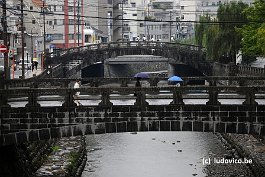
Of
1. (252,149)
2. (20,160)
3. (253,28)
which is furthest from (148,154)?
(253,28)

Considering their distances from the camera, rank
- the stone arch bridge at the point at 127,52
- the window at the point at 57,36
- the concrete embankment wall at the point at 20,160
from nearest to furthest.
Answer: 1. the concrete embankment wall at the point at 20,160
2. the stone arch bridge at the point at 127,52
3. the window at the point at 57,36

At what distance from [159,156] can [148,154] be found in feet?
3.81

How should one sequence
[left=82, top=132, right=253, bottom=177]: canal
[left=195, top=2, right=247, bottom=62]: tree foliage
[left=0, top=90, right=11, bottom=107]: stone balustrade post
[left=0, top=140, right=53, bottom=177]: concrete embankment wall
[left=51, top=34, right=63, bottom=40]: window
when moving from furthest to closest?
[left=51, top=34, right=63, bottom=40]: window, [left=195, top=2, right=247, bottom=62]: tree foliage, [left=82, top=132, right=253, bottom=177]: canal, [left=0, top=140, right=53, bottom=177]: concrete embankment wall, [left=0, top=90, right=11, bottom=107]: stone balustrade post

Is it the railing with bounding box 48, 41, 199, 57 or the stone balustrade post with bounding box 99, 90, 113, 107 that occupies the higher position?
the railing with bounding box 48, 41, 199, 57

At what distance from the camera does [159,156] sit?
4356 centimetres

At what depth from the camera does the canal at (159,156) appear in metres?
38.1

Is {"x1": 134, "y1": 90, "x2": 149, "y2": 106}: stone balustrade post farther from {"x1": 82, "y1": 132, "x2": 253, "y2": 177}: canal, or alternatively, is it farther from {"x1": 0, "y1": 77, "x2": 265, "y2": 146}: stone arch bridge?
{"x1": 82, "y1": 132, "x2": 253, "y2": 177}: canal

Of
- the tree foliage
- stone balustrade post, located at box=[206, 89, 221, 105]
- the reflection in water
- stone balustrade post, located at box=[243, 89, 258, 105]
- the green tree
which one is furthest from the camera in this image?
the tree foliage

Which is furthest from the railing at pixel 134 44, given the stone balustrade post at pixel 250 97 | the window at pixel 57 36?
the stone balustrade post at pixel 250 97

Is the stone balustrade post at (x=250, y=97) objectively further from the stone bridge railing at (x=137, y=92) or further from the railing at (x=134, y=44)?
the railing at (x=134, y=44)

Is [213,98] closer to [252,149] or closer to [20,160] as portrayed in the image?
[20,160]

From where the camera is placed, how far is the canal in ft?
125

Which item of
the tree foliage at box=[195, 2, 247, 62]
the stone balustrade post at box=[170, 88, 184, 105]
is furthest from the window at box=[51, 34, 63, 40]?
the stone balustrade post at box=[170, 88, 184, 105]

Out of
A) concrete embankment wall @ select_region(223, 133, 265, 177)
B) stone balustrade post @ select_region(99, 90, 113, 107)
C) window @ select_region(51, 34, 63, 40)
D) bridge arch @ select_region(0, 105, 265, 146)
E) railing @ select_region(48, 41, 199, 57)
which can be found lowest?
concrete embankment wall @ select_region(223, 133, 265, 177)
